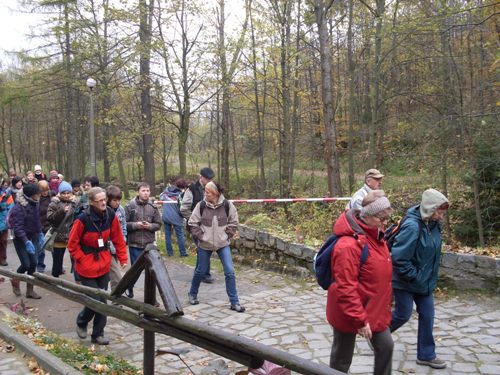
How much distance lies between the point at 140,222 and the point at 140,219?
0.35ft

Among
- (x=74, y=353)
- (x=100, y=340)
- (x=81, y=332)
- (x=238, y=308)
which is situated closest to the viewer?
(x=74, y=353)

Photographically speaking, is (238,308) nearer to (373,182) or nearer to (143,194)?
(143,194)

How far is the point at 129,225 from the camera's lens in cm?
754

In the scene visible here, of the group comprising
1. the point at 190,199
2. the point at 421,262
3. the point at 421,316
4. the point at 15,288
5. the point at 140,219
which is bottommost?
the point at 15,288

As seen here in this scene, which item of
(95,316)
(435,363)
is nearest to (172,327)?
(435,363)

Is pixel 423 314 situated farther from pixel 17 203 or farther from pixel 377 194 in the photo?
A: pixel 17 203

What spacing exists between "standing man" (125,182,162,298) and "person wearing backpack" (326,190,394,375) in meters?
4.37

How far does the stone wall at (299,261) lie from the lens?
696 cm

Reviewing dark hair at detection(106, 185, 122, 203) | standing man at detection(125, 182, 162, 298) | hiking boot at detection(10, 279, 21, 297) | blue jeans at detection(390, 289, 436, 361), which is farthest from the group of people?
hiking boot at detection(10, 279, 21, 297)

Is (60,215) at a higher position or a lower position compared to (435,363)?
higher

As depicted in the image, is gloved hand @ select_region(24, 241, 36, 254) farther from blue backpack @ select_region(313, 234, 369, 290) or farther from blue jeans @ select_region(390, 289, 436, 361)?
blue jeans @ select_region(390, 289, 436, 361)

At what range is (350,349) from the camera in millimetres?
3791

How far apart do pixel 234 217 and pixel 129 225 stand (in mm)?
1625

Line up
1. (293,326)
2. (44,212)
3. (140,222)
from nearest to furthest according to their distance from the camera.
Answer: (293,326) → (140,222) → (44,212)
